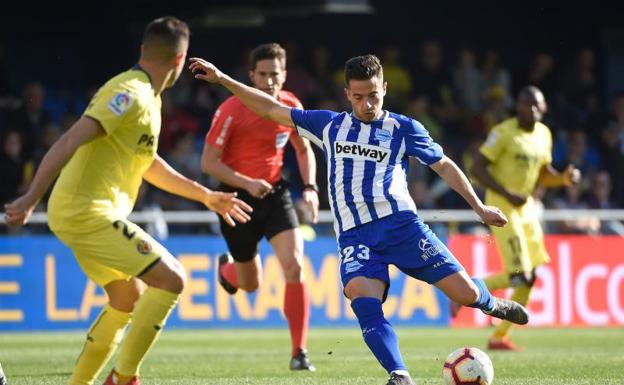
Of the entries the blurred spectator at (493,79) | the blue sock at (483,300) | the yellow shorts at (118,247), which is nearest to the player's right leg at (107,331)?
the yellow shorts at (118,247)

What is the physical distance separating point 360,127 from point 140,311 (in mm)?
1877

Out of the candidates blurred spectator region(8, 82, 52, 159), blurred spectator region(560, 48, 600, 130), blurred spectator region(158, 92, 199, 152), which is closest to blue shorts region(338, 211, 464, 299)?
blurred spectator region(8, 82, 52, 159)

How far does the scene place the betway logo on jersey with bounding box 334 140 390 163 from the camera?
7.87 metres

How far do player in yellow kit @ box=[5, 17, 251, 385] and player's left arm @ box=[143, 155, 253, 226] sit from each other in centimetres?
33

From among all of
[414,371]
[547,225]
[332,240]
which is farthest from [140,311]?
[547,225]

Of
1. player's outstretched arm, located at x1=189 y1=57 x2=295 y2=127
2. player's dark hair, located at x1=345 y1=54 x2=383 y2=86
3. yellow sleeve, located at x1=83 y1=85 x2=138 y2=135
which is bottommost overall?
player's outstretched arm, located at x1=189 y1=57 x2=295 y2=127

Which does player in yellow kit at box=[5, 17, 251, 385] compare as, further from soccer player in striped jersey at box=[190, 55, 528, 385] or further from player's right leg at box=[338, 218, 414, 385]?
player's right leg at box=[338, 218, 414, 385]

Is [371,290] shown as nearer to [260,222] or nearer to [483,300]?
[483,300]

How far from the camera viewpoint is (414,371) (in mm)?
9664

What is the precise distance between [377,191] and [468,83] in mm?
13112

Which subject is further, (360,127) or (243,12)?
(243,12)

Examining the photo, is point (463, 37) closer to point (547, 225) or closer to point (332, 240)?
point (547, 225)

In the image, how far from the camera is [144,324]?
688 cm

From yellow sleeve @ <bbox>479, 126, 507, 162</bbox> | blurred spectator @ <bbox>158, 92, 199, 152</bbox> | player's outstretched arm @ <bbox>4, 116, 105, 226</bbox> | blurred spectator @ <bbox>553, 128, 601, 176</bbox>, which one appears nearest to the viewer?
player's outstretched arm @ <bbox>4, 116, 105, 226</bbox>
